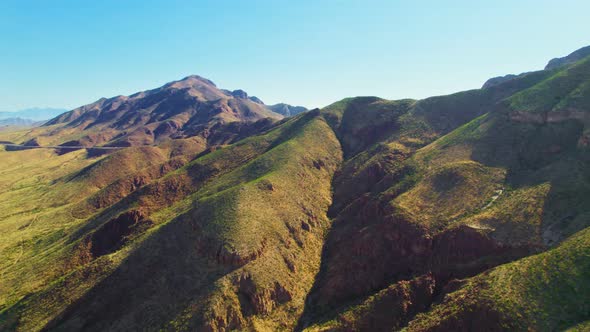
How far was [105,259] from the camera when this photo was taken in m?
48.2

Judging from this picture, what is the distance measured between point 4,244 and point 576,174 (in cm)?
11063

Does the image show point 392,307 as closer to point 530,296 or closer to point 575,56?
point 530,296

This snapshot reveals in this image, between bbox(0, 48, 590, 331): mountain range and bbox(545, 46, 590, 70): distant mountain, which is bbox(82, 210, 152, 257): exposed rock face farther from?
bbox(545, 46, 590, 70): distant mountain

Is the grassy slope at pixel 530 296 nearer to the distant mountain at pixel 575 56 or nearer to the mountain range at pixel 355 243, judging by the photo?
the mountain range at pixel 355 243

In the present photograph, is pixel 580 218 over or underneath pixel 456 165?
underneath

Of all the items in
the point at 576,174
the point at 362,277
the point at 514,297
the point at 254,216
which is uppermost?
the point at 576,174

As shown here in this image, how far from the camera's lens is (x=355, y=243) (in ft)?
161

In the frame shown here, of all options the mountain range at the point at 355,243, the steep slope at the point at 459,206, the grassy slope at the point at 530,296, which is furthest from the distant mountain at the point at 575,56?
the grassy slope at the point at 530,296

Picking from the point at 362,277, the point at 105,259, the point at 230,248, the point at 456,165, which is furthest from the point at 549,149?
the point at 105,259

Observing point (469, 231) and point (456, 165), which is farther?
point (456, 165)

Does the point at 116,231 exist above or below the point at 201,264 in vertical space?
above

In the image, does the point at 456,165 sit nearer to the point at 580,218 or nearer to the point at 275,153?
the point at 580,218

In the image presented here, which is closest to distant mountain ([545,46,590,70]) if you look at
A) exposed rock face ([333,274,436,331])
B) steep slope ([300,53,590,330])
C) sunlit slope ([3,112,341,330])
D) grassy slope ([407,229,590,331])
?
steep slope ([300,53,590,330])

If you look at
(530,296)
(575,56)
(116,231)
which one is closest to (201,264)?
(116,231)
